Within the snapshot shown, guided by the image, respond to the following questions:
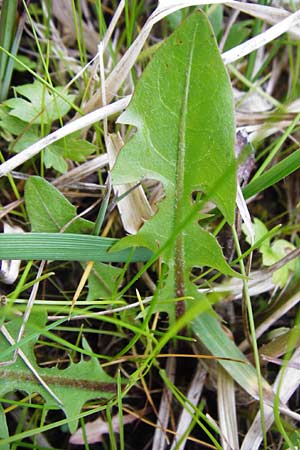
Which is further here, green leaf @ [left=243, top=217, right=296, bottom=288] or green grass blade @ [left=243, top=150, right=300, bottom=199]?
green leaf @ [left=243, top=217, right=296, bottom=288]

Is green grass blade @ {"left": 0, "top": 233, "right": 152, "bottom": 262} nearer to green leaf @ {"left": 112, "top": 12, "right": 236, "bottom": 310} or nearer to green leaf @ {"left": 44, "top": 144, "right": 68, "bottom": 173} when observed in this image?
green leaf @ {"left": 112, "top": 12, "right": 236, "bottom": 310}

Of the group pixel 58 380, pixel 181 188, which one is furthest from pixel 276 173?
pixel 58 380

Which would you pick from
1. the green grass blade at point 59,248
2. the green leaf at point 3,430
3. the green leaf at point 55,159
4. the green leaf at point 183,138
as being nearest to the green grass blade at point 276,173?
the green leaf at point 183,138

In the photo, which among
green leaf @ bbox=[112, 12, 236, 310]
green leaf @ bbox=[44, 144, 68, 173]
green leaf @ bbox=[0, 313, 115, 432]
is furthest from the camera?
green leaf @ bbox=[44, 144, 68, 173]

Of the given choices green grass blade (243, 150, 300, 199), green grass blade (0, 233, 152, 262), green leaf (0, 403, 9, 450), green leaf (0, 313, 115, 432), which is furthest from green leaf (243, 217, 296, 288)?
green leaf (0, 403, 9, 450)

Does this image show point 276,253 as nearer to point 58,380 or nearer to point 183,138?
point 183,138

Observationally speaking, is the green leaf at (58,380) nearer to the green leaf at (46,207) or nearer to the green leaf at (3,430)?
the green leaf at (3,430)
